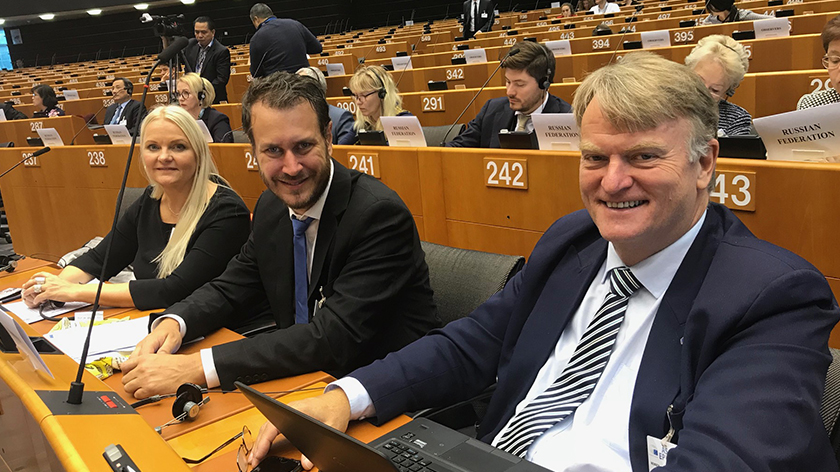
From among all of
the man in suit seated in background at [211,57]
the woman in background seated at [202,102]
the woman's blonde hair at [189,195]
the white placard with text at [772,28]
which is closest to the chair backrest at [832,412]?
the woman's blonde hair at [189,195]

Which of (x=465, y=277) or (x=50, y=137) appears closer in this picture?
(x=465, y=277)

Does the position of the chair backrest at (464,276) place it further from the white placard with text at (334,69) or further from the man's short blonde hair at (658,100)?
the white placard with text at (334,69)

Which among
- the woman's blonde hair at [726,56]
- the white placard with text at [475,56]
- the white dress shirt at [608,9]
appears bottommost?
the woman's blonde hair at [726,56]

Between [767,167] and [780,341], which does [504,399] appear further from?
[767,167]

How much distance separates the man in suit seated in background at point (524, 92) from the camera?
3799mm

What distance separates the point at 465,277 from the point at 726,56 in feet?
7.08

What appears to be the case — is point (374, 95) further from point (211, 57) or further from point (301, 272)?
point (211, 57)

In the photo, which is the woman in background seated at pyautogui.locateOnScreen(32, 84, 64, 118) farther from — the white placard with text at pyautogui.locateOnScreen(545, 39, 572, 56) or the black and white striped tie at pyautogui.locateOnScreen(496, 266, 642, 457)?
the black and white striped tie at pyautogui.locateOnScreen(496, 266, 642, 457)

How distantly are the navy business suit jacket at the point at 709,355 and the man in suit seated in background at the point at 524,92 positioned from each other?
2.60 meters

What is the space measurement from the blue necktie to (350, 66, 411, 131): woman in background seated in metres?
2.77

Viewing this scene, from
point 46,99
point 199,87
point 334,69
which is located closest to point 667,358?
point 199,87

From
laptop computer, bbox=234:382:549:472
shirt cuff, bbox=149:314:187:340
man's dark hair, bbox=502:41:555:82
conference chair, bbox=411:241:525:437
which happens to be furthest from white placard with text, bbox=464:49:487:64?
laptop computer, bbox=234:382:549:472

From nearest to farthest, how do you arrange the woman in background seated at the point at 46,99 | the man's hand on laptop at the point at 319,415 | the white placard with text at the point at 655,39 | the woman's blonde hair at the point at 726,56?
the man's hand on laptop at the point at 319,415
the woman's blonde hair at the point at 726,56
the white placard with text at the point at 655,39
the woman in background seated at the point at 46,99

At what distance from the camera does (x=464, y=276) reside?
73.8 inches
